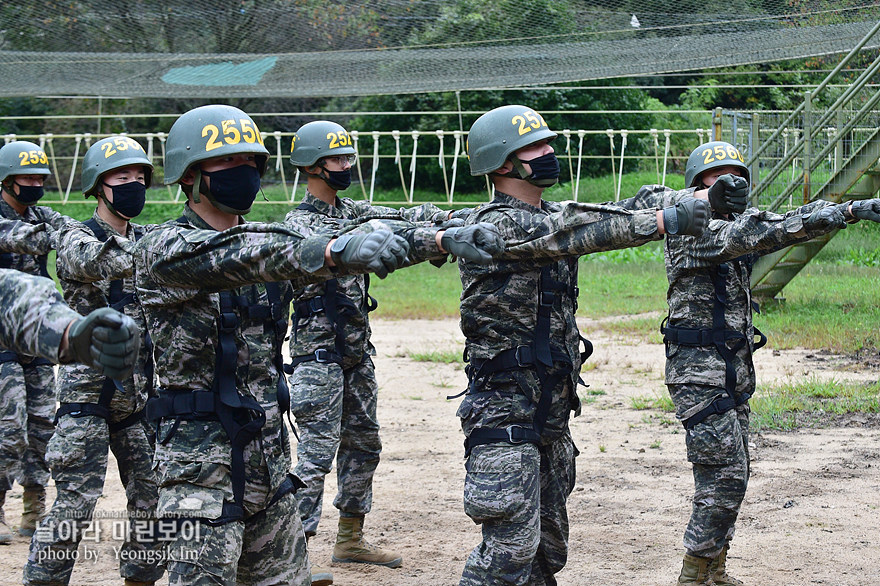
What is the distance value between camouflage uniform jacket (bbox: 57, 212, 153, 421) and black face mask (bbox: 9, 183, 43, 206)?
5.22 ft

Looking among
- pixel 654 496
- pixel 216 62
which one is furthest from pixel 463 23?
pixel 654 496

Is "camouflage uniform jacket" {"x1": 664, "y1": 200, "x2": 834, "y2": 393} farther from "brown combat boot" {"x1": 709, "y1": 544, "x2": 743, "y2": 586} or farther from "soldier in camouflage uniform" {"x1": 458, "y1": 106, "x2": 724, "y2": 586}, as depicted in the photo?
"brown combat boot" {"x1": 709, "y1": 544, "x2": 743, "y2": 586}

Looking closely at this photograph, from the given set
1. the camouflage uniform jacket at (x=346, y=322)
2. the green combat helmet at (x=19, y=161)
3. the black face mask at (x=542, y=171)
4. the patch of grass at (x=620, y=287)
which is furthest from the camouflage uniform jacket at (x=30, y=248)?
the patch of grass at (x=620, y=287)

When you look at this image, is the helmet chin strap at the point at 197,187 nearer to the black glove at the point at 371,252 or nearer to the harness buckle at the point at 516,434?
the black glove at the point at 371,252

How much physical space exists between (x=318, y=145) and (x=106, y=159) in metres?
1.48

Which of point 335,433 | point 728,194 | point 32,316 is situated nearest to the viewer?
point 32,316

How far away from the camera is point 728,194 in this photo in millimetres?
4348

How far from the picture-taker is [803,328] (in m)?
12.5

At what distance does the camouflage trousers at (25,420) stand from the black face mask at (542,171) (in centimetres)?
395

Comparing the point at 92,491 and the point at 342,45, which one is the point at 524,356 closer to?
the point at 92,491

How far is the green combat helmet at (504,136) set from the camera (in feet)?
15.1

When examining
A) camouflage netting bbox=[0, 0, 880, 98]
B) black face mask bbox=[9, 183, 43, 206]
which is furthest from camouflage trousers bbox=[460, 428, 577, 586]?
camouflage netting bbox=[0, 0, 880, 98]

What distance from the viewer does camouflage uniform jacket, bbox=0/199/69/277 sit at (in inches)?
245

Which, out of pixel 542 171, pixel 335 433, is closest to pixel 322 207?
pixel 335 433
